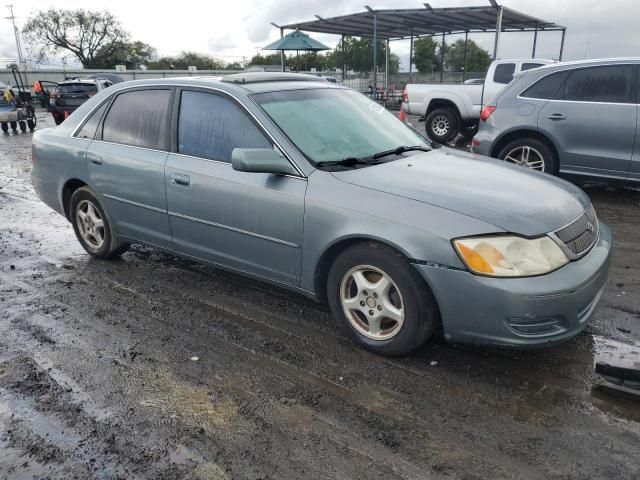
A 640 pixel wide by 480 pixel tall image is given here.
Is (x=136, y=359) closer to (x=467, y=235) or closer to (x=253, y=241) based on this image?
(x=253, y=241)

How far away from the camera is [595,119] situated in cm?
648

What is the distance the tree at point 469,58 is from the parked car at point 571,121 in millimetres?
31071

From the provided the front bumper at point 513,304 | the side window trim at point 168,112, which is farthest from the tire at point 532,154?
the side window trim at point 168,112

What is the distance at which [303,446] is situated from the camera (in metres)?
2.52

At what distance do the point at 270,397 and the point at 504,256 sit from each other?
146 centimetres

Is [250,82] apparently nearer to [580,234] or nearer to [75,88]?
[580,234]

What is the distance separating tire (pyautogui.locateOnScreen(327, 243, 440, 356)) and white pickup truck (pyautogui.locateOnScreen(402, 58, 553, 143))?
1051 cm

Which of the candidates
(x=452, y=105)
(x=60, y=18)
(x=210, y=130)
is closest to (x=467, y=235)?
(x=210, y=130)

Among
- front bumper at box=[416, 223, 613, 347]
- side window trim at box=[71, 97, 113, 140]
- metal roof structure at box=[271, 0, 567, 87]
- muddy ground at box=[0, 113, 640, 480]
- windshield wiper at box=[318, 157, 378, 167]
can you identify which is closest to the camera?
muddy ground at box=[0, 113, 640, 480]

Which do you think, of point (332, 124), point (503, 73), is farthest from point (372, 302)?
point (503, 73)

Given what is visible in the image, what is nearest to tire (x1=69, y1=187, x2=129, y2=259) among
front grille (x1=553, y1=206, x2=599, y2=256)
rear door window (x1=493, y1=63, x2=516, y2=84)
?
front grille (x1=553, y1=206, x2=599, y2=256)

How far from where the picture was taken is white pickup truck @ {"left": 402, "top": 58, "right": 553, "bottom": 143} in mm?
12680

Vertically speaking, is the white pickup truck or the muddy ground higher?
the white pickup truck

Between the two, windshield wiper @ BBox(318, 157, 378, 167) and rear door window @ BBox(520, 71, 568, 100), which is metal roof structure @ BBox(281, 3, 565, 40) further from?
windshield wiper @ BBox(318, 157, 378, 167)
